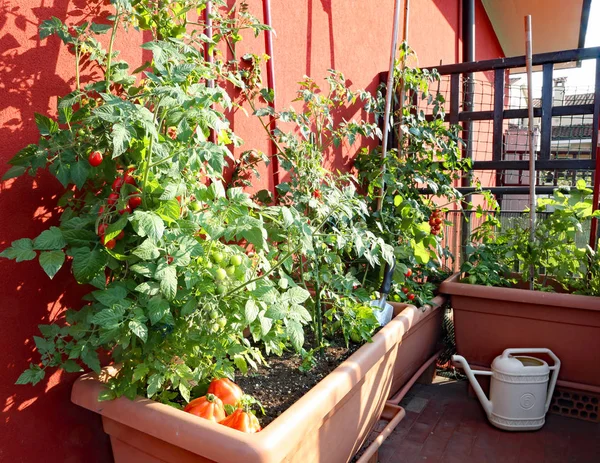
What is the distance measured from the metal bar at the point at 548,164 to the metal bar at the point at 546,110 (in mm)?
67

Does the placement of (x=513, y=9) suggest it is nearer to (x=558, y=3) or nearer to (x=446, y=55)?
(x=558, y=3)

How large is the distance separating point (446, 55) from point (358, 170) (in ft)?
9.33

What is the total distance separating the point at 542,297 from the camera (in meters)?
2.42

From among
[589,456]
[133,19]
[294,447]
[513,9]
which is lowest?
[589,456]

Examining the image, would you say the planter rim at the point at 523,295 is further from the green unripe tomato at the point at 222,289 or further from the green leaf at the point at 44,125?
the green leaf at the point at 44,125

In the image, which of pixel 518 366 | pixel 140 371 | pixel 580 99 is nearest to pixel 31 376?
pixel 140 371

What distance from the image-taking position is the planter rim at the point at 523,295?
2.31 m

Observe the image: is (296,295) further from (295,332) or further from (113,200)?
(113,200)

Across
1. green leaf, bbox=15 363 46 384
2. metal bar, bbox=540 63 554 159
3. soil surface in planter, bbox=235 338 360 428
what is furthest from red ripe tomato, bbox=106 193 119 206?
metal bar, bbox=540 63 554 159

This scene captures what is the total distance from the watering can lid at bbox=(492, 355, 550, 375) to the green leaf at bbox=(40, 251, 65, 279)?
6.37 ft

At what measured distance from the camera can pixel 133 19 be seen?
1494 millimetres

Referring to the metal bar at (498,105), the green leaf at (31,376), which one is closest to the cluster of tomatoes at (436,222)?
the metal bar at (498,105)

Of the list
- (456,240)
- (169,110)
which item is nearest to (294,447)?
(169,110)

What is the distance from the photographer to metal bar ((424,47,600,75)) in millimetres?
2840
